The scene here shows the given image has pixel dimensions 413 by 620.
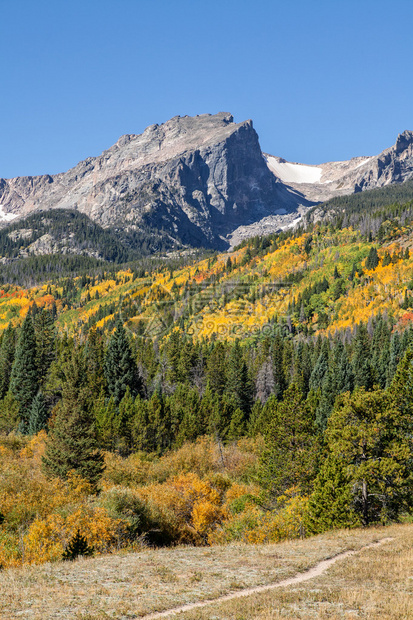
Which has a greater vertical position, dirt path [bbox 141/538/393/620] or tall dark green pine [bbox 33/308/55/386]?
tall dark green pine [bbox 33/308/55/386]

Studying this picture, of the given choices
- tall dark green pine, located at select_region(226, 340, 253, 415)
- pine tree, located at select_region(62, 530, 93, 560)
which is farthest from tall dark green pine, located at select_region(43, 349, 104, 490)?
tall dark green pine, located at select_region(226, 340, 253, 415)

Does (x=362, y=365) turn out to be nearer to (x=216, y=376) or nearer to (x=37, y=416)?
(x=216, y=376)

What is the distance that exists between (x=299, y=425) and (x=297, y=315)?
487 feet

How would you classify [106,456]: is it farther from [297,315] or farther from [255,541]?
[297,315]

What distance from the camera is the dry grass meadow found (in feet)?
56.7

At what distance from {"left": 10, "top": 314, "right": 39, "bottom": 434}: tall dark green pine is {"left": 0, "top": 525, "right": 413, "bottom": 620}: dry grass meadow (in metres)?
63.6

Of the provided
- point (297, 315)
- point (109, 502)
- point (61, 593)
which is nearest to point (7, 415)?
point (109, 502)

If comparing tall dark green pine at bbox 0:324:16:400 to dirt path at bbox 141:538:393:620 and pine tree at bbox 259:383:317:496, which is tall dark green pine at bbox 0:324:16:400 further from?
dirt path at bbox 141:538:393:620

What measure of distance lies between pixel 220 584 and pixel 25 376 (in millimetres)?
74259

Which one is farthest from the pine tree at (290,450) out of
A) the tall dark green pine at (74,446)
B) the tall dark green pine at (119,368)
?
the tall dark green pine at (119,368)

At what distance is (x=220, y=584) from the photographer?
21.6 meters

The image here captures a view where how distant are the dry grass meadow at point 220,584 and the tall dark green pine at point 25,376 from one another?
6358cm

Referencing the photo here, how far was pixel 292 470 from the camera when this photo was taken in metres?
44.0

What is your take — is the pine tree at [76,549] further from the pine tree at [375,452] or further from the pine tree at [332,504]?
the pine tree at [375,452]
